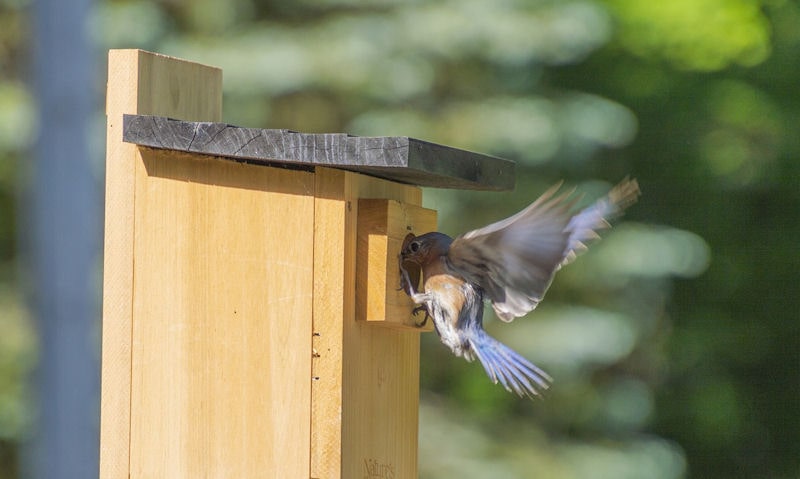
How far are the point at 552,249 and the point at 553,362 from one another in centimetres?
418

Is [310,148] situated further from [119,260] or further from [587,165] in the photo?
[587,165]

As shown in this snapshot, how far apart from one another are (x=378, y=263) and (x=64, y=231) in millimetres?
1635

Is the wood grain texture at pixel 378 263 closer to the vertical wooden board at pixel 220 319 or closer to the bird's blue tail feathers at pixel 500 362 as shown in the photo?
the vertical wooden board at pixel 220 319

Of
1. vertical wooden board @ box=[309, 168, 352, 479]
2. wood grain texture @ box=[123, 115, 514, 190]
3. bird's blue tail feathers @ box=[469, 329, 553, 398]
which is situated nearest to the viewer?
wood grain texture @ box=[123, 115, 514, 190]

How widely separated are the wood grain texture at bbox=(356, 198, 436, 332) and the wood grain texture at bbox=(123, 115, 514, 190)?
0.28 ft

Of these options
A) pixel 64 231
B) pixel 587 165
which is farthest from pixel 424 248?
pixel 587 165

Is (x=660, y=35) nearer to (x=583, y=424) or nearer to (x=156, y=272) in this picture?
(x=583, y=424)

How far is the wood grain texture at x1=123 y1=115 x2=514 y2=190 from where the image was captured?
249 cm

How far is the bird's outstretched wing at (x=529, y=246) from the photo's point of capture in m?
2.72

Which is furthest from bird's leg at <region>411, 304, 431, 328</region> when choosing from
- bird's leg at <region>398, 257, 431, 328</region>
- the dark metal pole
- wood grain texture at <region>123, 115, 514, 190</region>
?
the dark metal pole

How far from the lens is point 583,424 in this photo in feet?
24.7

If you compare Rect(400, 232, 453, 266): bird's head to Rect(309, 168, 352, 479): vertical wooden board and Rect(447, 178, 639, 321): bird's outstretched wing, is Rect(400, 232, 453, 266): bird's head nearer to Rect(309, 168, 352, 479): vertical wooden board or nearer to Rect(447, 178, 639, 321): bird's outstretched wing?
Rect(447, 178, 639, 321): bird's outstretched wing

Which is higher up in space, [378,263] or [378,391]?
[378,263]

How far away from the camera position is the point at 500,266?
2.93 m
